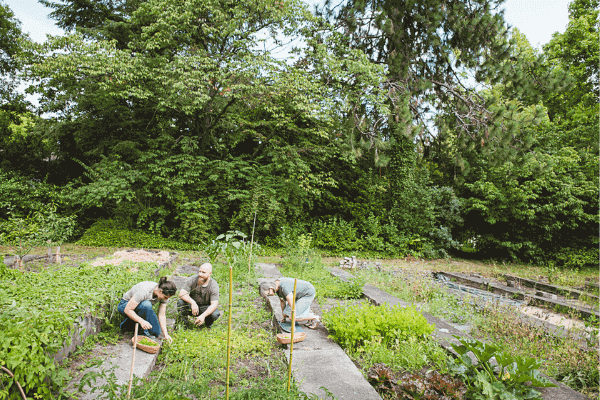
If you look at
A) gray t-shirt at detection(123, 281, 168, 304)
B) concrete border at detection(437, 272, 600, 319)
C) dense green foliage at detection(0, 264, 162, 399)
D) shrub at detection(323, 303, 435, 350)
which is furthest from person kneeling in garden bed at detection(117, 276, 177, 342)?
concrete border at detection(437, 272, 600, 319)

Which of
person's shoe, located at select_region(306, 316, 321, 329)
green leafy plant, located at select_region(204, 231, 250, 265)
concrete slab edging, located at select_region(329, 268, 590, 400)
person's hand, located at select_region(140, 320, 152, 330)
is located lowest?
person's shoe, located at select_region(306, 316, 321, 329)

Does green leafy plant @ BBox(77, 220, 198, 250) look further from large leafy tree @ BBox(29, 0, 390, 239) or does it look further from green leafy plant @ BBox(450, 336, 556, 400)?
green leafy plant @ BBox(450, 336, 556, 400)

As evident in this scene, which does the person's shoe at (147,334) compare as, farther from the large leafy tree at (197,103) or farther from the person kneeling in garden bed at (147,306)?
the large leafy tree at (197,103)

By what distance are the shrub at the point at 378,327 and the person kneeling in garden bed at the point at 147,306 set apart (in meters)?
1.85

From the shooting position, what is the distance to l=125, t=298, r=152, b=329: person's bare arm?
3.21 metres

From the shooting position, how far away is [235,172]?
11.2 meters

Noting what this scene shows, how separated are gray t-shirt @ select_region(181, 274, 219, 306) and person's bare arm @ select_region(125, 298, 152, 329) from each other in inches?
27.9

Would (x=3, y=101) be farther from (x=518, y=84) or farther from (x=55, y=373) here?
(x=518, y=84)

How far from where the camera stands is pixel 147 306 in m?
3.40

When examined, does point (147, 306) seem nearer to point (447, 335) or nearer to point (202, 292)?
point (202, 292)

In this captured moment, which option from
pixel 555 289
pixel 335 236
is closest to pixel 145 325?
pixel 555 289

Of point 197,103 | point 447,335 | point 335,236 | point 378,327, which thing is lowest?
point 447,335

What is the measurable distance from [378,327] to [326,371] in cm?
90

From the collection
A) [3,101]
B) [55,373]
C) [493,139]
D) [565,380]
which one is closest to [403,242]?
[493,139]
